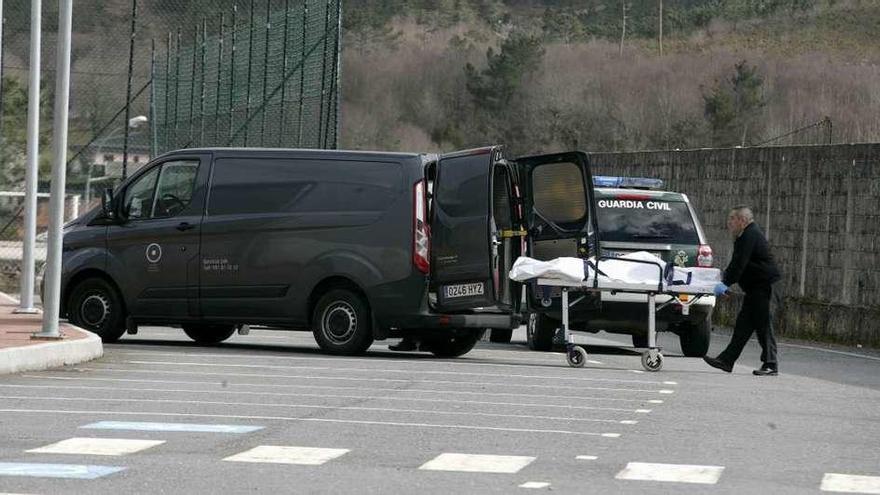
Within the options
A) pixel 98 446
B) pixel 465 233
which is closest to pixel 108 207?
pixel 465 233

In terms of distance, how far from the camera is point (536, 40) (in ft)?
346

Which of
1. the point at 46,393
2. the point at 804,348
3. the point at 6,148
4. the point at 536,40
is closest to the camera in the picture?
the point at 46,393

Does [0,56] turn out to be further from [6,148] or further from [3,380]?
[6,148]

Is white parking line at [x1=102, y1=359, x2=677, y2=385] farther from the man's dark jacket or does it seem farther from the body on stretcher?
the man's dark jacket

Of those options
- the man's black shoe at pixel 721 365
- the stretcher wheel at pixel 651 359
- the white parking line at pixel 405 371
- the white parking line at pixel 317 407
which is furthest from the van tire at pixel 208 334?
the white parking line at pixel 317 407

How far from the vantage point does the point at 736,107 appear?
9962 centimetres

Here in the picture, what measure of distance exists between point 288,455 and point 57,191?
8.22m

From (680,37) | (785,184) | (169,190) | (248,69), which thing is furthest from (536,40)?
(169,190)

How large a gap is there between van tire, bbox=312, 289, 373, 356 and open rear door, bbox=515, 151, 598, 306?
1740 mm

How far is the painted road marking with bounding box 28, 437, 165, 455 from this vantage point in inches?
437

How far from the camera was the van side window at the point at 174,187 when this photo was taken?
20.1 metres

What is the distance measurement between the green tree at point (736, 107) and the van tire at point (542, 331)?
7483 cm

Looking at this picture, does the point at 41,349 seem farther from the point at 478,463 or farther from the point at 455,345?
the point at 478,463

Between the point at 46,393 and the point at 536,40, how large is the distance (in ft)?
302
